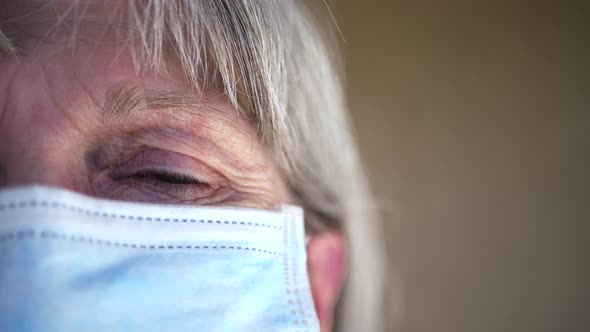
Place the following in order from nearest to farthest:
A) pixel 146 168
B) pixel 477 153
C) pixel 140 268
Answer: pixel 140 268 < pixel 146 168 < pixel 477 153

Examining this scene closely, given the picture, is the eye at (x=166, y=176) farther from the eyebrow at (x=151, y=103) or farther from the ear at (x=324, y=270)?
the ear at (x=324, y=270)

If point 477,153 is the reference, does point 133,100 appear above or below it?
below

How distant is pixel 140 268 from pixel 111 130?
243 mm

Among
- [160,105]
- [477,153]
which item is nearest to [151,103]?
[160,105]

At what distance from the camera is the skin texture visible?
0.71 meters

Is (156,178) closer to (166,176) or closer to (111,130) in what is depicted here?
(166,176)

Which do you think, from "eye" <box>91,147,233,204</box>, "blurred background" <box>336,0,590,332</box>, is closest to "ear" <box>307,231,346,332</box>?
"eye" <box>91,147,233,204</box>

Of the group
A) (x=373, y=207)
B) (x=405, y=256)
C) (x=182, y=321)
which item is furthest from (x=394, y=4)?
(x=182, y=321)

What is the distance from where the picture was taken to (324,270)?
1.04 meters

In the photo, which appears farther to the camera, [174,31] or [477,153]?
[477,153]

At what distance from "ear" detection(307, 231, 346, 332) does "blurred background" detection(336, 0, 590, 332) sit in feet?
2.63

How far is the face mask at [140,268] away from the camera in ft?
2.00

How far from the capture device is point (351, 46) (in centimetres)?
185

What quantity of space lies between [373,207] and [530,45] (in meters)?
0.85
